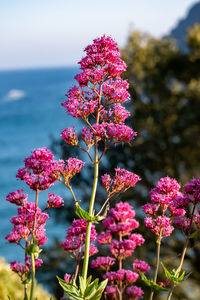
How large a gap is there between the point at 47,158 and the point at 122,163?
57.9 ft

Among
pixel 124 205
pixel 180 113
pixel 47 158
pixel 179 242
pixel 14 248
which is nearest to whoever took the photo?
pixel 47 158

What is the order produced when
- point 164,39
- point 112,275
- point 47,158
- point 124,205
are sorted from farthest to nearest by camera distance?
point 164,39 → point 124,205 → point 112,275 → point 47,158

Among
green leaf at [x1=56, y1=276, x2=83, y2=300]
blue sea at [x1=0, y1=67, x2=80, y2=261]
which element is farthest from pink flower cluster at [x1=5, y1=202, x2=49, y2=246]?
blue sea at [x1=0, y1=67, x2=80, y2=261]

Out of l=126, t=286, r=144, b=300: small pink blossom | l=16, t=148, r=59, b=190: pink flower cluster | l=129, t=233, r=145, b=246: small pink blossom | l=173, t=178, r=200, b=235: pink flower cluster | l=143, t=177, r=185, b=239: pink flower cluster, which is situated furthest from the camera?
l=129, t=233, r=145, b=246: small pink blossom

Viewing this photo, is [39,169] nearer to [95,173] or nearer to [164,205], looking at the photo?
[95,173]

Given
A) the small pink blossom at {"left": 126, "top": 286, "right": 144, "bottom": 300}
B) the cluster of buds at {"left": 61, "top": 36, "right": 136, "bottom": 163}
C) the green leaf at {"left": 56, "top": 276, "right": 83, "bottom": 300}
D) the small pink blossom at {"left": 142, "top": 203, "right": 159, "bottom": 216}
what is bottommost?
the small pink blossom at {"left": 126, "top": 286, "right": 144, "bottom": 300}

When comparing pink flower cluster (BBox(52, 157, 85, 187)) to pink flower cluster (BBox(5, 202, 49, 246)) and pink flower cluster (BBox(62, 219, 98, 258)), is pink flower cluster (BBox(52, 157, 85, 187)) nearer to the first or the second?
pink flower cluster (BBox(5, 202, 49, 246))

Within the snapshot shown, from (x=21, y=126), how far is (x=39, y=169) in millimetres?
119058

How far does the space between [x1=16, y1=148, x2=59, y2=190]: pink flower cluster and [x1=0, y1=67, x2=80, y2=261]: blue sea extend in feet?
143

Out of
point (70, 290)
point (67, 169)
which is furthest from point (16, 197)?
point (70, 290)

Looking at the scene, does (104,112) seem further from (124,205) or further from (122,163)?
(122,163)

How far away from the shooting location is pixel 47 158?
292cm

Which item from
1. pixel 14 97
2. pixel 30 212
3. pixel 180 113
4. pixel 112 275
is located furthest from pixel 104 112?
pixel 14 97

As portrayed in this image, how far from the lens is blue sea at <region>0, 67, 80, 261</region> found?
191 ft
